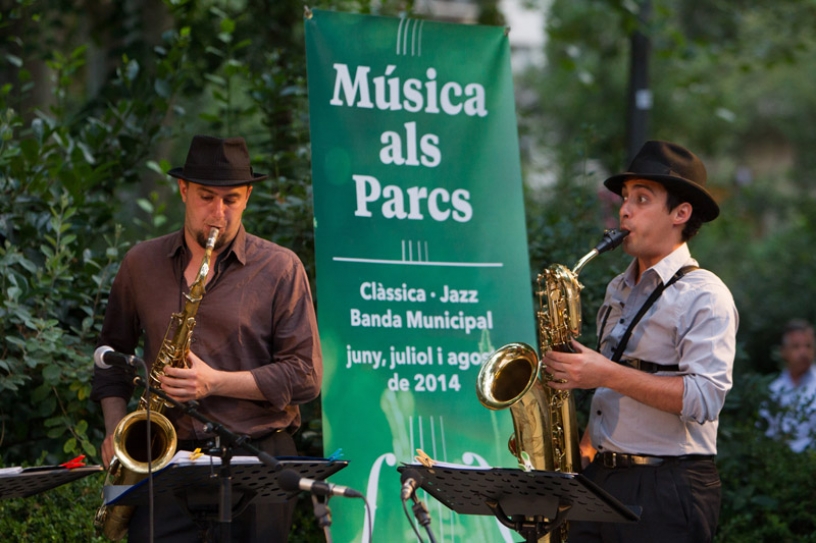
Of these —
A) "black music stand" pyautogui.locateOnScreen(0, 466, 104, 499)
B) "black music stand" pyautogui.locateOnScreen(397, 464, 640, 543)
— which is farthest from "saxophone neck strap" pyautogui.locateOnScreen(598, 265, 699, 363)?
"black music stand" pyautogui.locateOnScreen(0, 466, 104, 499)

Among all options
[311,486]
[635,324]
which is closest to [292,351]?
[311,486]

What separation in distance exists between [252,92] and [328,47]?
1.70 metres

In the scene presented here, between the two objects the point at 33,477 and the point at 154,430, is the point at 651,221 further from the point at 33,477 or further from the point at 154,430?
the point at 33,477

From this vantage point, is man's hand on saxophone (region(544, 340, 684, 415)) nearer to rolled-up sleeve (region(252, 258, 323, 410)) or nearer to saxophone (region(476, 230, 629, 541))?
saxophone (region(476, 230, 629, 541))

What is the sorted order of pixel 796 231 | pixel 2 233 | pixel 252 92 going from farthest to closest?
pixel 796 231, pixel 252 92, pixel 2 233

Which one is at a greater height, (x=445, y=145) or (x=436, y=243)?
(x=445, y=145)

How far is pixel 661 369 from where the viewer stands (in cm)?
423

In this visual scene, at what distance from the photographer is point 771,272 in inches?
584

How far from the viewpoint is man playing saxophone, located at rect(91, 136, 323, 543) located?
13.9ft

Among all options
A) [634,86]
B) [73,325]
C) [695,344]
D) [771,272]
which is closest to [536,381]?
[695,344]

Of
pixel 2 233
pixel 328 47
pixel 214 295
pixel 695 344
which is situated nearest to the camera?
pixel 695 344

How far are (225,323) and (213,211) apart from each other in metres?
0.47

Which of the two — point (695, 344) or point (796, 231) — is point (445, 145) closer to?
point (695, 344)

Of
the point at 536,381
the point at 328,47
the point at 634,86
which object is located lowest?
the point at 536,381
